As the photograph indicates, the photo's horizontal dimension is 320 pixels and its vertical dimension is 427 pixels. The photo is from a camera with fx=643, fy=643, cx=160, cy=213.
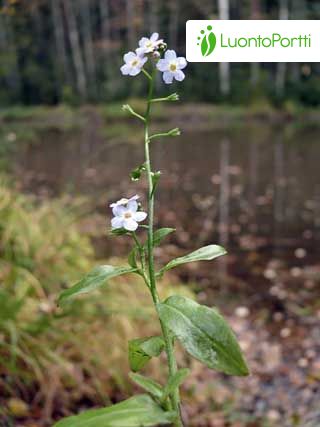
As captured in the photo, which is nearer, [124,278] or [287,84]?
[124,278]

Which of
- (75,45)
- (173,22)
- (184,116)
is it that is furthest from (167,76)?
(75,45)

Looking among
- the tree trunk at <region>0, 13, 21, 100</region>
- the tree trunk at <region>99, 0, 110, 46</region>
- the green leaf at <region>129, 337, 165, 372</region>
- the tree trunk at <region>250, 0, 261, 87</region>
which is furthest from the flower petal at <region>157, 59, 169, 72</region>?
the tree trunk at <region>99, 0, 110, 46</region>

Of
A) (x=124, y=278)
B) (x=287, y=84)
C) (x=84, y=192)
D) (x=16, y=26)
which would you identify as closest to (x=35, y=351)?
(x=124, y=278)

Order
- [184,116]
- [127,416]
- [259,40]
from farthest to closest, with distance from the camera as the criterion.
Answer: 1. [184,116]
2. [259,40]
3. [127,416]

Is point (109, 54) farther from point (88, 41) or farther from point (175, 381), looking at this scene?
point (175, 381)

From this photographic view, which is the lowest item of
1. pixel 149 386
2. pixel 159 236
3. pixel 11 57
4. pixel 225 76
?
pixel 225 76

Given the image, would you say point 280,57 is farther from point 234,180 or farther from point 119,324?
point 234,180
